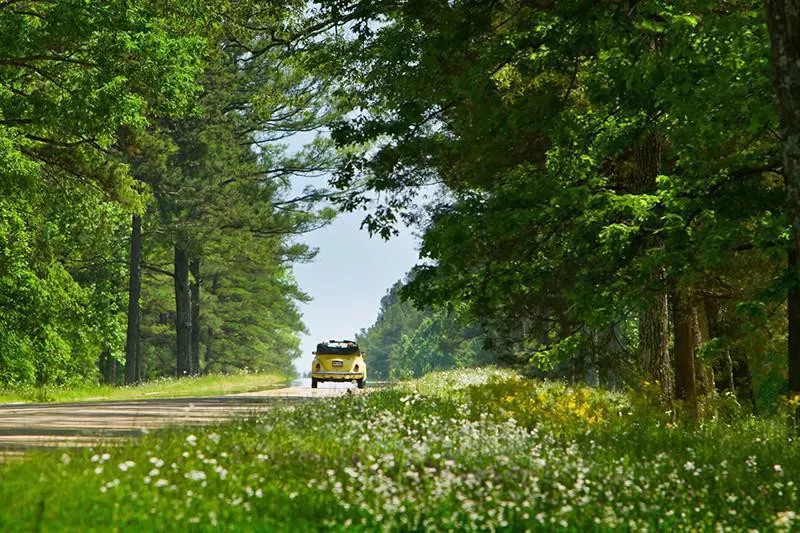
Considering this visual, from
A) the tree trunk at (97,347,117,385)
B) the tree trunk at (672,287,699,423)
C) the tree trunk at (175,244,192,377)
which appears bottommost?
the tree trunk at (97,347,117,385)

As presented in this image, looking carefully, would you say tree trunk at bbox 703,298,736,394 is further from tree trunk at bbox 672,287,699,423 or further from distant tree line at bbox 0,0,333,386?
distant tree line at bbox 0,0,333,386

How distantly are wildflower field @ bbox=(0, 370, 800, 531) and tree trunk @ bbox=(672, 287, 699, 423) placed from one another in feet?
11.7

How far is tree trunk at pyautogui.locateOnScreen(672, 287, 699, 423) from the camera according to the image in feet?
47.6

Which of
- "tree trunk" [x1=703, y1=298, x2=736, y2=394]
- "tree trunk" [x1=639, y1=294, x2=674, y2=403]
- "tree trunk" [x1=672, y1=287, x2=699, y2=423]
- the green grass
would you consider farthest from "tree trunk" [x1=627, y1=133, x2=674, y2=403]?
the green grass

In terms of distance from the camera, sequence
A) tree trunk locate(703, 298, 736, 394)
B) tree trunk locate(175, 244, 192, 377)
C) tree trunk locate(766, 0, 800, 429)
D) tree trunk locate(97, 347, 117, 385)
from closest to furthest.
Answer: tree trunk locate(766, 0, 800, 429), tree trunk locate(703, 298, 736, 394), tree trunk locate(175, 244, 192, 377), tree trunk locate(97, 347, 117, 385)

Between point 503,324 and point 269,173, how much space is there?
67.0 feet

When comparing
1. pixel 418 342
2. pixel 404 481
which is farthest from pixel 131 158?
pixel 418 342

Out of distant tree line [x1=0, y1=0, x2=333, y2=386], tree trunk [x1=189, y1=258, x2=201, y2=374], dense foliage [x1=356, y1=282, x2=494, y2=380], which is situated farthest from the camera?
dense foliage [x1=356, y1=282, x2=494, y2=380]

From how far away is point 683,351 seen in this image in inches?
584

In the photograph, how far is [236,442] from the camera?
8695 mm

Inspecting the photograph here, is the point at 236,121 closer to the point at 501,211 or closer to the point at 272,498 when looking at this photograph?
the point at 501,211

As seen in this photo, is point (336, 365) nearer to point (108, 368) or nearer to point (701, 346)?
point (701, 346)

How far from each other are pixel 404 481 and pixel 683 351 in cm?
880

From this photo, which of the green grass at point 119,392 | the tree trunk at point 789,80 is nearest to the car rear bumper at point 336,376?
the green grass at point 119,392
